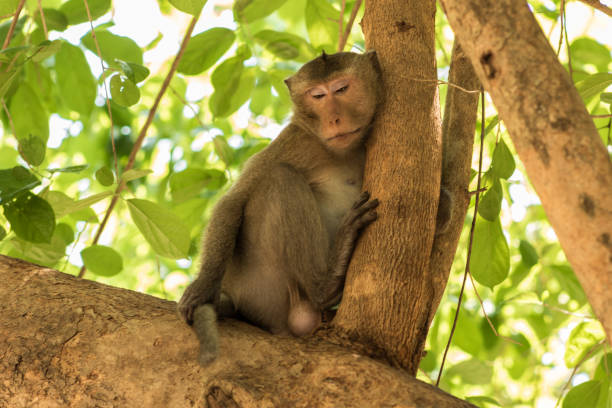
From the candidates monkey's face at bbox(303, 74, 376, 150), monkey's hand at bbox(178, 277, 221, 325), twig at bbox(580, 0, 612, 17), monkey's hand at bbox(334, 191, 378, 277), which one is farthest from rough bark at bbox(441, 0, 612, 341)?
monkey's face at bbox(303, 74, 376, 150)

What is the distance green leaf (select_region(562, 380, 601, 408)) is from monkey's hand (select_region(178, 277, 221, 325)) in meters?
1.91

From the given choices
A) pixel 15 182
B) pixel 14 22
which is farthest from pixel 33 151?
pixel 14 22

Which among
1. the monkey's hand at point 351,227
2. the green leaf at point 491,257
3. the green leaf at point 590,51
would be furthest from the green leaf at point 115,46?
the green leaf at point 590,51

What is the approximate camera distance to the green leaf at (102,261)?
3.70 meters

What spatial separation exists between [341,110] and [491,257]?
1.23 meters

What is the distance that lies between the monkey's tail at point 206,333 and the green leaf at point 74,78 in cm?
175

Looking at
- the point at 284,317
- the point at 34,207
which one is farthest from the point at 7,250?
the point at 284,317

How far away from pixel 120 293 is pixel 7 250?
121 centimetres

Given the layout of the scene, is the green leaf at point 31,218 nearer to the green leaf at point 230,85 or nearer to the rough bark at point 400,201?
the rough bark at point 400,201

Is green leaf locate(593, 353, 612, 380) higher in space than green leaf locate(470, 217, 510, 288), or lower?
lower

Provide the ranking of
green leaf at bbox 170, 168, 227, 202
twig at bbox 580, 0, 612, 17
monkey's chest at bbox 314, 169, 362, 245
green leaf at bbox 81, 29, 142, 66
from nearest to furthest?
1. twig at bbox 580, 0, 612, 17
2. green leaf at bbox 81, 29, 142, 66
3. monkey's chest at bbox 314, 169, 362, 245
4. green leaf at bbox 170, 168, 227, 202

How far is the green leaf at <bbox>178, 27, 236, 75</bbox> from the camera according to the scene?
12.9 feet

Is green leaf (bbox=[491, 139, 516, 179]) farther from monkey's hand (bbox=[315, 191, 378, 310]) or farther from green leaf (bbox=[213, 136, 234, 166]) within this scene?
green leaf (bbox=[213, 136, 234, 166])

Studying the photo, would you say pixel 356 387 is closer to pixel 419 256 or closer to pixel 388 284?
pixel 388 284
